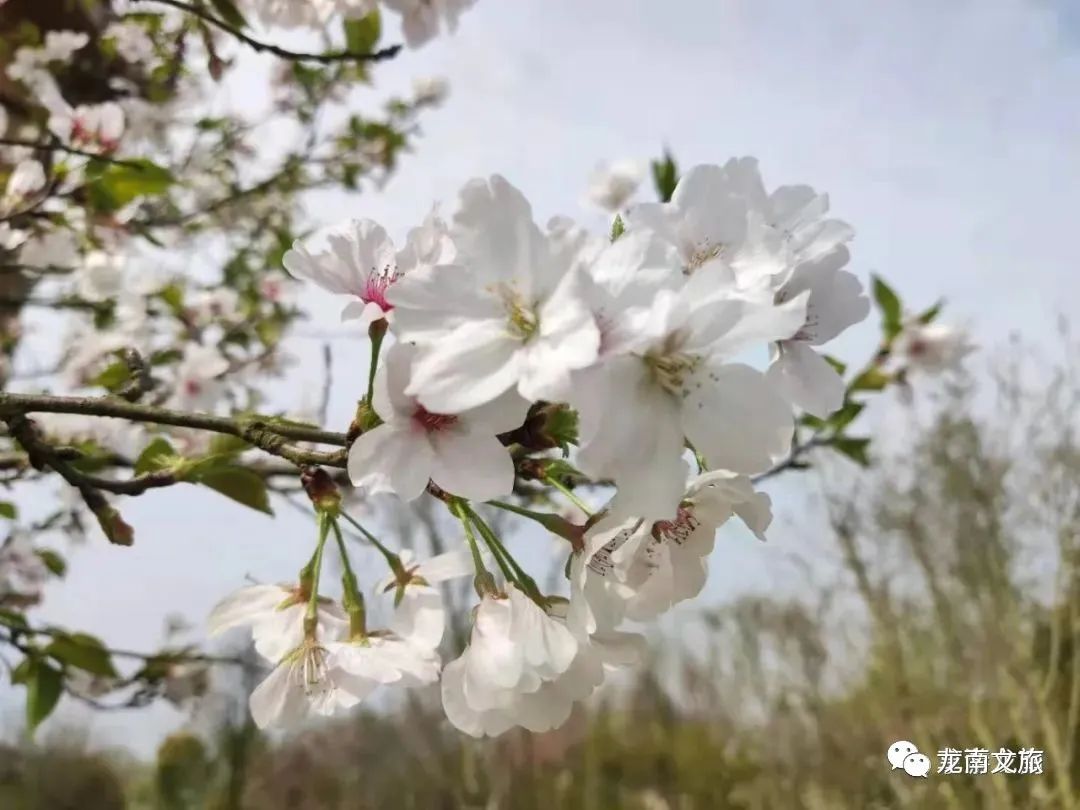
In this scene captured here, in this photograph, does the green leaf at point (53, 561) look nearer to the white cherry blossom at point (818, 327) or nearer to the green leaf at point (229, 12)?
the green leaf at point (229, 12)

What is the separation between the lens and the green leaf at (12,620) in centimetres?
65

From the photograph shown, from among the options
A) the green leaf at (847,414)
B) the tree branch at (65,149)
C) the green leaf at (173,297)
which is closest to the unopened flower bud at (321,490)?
the tree branch at (65,149)

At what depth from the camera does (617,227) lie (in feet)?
0.95

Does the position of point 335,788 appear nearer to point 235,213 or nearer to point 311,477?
point 235,213

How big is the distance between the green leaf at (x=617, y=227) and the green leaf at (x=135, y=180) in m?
0.50

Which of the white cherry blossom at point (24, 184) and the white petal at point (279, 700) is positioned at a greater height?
the white cherry blossom at point (24, 184)

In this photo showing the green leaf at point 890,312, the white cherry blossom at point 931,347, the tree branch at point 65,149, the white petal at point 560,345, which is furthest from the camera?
the white cherry blossom at point 931,347

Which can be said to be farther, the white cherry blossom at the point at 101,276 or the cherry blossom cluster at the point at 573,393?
the white cherry blossom at the point at 101,276

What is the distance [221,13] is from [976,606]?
2215mm

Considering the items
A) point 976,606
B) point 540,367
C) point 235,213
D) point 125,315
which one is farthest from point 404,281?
point 976,606

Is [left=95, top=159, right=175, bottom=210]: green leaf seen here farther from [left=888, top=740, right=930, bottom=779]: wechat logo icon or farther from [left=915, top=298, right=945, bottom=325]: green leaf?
[left=888, top=740, right=930, bottom=779]: wechat logo icon

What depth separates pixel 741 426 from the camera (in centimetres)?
25

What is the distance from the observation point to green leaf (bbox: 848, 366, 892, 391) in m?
0.87

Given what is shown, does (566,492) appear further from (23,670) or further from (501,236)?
(23,670)
